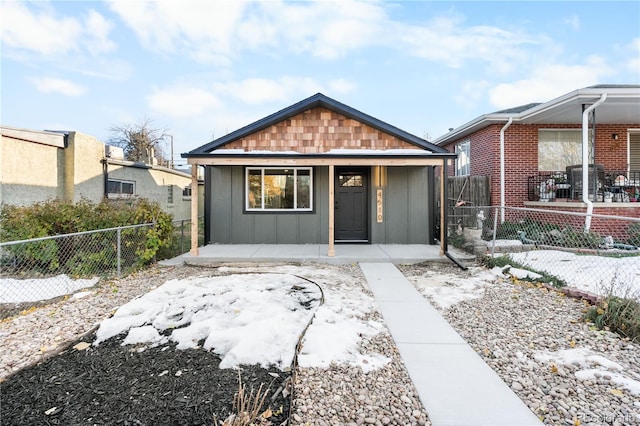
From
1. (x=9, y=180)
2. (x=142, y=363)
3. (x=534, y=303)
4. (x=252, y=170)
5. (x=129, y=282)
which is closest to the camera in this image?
(x=142, y=363)

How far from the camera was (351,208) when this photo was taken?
936cm

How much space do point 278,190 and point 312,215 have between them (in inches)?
46.8

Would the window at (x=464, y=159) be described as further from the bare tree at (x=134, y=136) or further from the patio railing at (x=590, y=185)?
the bare tree at (x=134, y=136)

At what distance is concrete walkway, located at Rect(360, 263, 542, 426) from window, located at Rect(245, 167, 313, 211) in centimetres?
510

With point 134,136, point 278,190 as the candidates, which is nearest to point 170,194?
point 278,190

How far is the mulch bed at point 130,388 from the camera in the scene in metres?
2.16

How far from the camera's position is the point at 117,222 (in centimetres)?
679

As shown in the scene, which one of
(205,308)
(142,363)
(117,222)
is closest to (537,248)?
(205,308)

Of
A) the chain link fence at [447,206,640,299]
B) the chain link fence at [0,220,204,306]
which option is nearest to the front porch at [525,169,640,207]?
the chain link fence at [447,206,640,299]

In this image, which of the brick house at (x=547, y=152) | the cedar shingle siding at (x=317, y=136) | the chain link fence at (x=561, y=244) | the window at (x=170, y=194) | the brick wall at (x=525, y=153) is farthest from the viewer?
the window at (x=170, y=194)

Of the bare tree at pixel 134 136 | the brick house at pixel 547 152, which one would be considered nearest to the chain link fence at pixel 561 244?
the brick house at pixel 547 152

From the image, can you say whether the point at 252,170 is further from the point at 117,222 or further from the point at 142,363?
the point at 142,363

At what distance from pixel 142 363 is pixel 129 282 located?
3.53 m

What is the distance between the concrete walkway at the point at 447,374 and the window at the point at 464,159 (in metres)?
9.91
